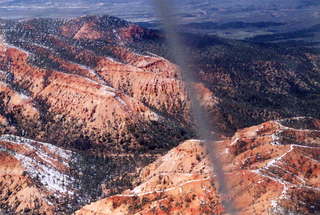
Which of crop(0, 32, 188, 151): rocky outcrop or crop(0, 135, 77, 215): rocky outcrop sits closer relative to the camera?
crop(0, 135, 77, 215): rocky outcrop

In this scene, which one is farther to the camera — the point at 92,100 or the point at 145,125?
the point at 92,100

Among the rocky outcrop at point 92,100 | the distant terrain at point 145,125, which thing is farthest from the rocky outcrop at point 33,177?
the rocky outcrop at point 92,100

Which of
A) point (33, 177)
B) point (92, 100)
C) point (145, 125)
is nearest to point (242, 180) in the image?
point (33, 177)

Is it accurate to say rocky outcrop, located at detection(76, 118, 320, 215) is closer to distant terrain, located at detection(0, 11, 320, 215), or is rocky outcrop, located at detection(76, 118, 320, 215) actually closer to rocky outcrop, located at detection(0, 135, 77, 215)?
distant terrain, located at detection(0, 11, 320, 215)

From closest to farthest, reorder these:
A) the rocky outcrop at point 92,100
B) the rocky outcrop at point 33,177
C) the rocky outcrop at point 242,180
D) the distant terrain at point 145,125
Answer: the rocky outcrop at point 242,180 → the distant terrain at point 145,125 → the rocky outcrop at point 33,177 → the rocky outcrop at point 92,100

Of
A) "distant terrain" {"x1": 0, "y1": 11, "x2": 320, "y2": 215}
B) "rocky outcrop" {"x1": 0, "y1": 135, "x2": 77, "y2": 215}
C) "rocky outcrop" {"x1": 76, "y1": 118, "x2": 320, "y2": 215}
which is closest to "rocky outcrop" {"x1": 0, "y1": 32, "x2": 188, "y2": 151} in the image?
"distant terrain" {"x1": 0, "y1": 11, "x2": 320, "y2": 215}

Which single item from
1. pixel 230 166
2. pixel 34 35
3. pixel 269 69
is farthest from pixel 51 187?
pixel 269 69

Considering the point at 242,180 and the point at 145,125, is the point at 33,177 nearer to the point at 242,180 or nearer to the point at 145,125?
the point at 145,125

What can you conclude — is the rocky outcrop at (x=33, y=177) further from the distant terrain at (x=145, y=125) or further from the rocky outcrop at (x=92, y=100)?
the rocky outcrop at (x=92, y=100)

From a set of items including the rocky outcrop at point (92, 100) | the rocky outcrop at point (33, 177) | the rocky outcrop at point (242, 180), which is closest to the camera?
the rocky outcrop at point (242, 180)
